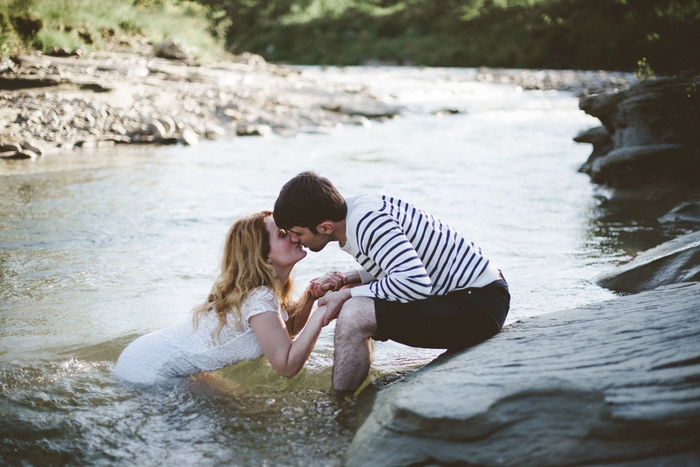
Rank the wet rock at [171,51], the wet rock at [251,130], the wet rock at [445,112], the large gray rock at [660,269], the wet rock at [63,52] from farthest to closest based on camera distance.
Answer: the wet rock at [445,112], the wet rock at [171,51], the wet rock at [63,52], the wet rock at [251,130], the large gray rock at [660,269]

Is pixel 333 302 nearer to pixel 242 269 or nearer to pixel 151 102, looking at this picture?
pixel 242 269

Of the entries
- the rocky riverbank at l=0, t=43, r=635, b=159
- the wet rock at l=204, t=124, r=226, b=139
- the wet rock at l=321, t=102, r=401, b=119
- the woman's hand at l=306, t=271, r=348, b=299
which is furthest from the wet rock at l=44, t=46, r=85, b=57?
the woman's hand at l=306, t=271, r=348, b=299

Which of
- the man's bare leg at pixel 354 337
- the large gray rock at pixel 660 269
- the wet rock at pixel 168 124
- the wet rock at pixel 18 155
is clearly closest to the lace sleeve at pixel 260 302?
the man's bare leg at pixel 354 337

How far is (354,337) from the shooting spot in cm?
357

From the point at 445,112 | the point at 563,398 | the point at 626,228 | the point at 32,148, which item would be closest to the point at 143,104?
the point at 32,148

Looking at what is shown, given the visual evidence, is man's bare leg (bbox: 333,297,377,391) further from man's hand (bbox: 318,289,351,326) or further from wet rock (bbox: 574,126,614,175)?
wet rock (bbox: 574,126,614,175)

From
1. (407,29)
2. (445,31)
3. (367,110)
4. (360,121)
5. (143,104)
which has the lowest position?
(360,121)

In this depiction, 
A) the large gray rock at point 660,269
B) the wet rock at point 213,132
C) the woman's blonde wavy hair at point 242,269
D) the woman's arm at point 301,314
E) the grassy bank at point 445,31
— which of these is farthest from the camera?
the grassy bank at point 445,31

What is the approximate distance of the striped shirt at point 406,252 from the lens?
350 centimetres

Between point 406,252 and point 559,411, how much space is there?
1.22 meters

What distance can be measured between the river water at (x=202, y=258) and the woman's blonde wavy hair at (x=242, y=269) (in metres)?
0.52

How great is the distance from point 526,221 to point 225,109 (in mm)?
9948

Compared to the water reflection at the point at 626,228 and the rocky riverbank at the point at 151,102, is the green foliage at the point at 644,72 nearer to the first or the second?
the water reflection at the point at 626,228

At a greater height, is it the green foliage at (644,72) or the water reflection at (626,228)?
the green foliage at (644,72)
